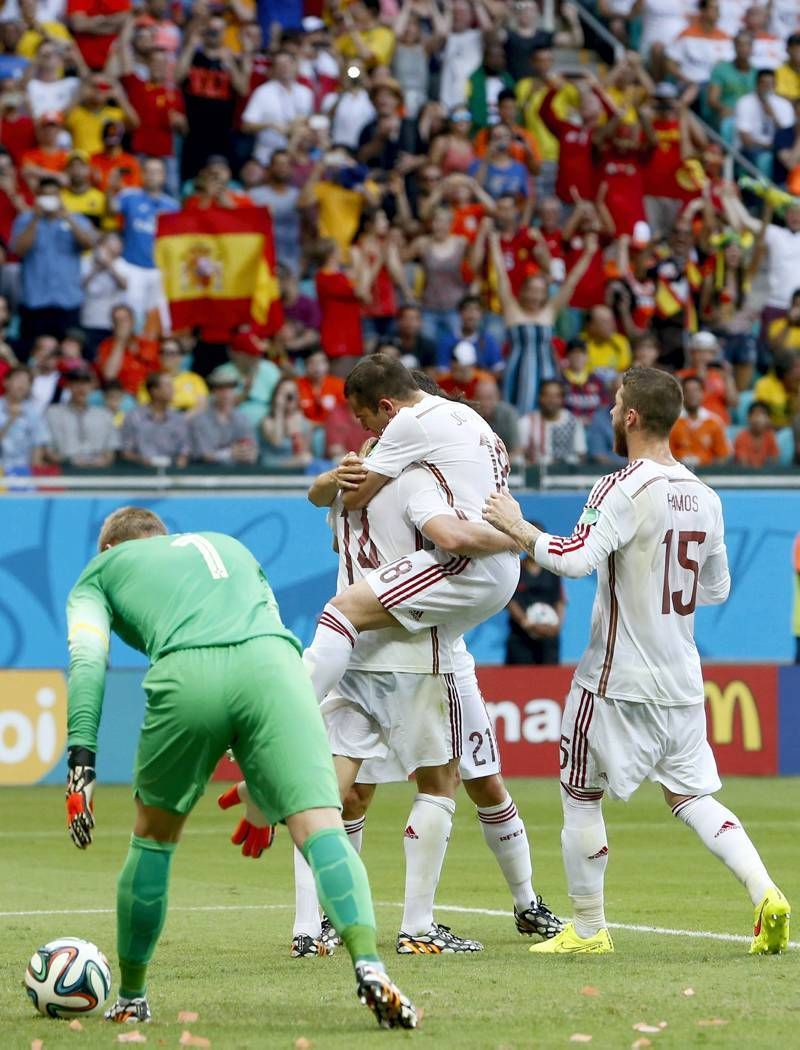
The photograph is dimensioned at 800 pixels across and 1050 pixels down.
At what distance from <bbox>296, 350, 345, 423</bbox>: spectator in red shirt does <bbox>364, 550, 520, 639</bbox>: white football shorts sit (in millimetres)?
9428

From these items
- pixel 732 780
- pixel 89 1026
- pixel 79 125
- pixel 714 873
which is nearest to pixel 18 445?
pixel 79 125

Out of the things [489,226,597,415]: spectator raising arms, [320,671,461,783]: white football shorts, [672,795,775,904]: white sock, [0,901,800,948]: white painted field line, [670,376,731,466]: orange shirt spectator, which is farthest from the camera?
[489,226,597,415]: spectator raising arms

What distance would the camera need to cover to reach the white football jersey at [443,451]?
8008mm

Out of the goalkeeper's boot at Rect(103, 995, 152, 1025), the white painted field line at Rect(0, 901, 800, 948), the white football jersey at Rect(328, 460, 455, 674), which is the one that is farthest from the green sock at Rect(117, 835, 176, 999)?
the white painted field line at Rect(0, 901, 800, 948)

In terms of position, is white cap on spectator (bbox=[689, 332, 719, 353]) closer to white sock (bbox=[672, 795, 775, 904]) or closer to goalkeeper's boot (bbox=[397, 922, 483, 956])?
white sock (bbox=[672, 795, 775, 904])

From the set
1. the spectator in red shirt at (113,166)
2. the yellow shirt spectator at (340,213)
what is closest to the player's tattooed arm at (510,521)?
the spectator in red shirt at (113,166)

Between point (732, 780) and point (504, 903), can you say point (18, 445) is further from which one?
point (504, 903)

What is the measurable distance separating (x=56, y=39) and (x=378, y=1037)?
15.3 metres

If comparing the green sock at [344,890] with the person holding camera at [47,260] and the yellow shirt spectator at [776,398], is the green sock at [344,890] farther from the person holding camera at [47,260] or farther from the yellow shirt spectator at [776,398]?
the yellow shirt spectator at [776,398]

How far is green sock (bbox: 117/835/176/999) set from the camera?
599cm

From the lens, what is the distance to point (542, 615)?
55.0ft

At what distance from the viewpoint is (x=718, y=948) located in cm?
787

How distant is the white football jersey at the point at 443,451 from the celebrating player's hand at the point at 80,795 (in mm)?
2628

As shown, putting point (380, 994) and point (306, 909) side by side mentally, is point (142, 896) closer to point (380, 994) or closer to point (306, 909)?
point (380, 994)
